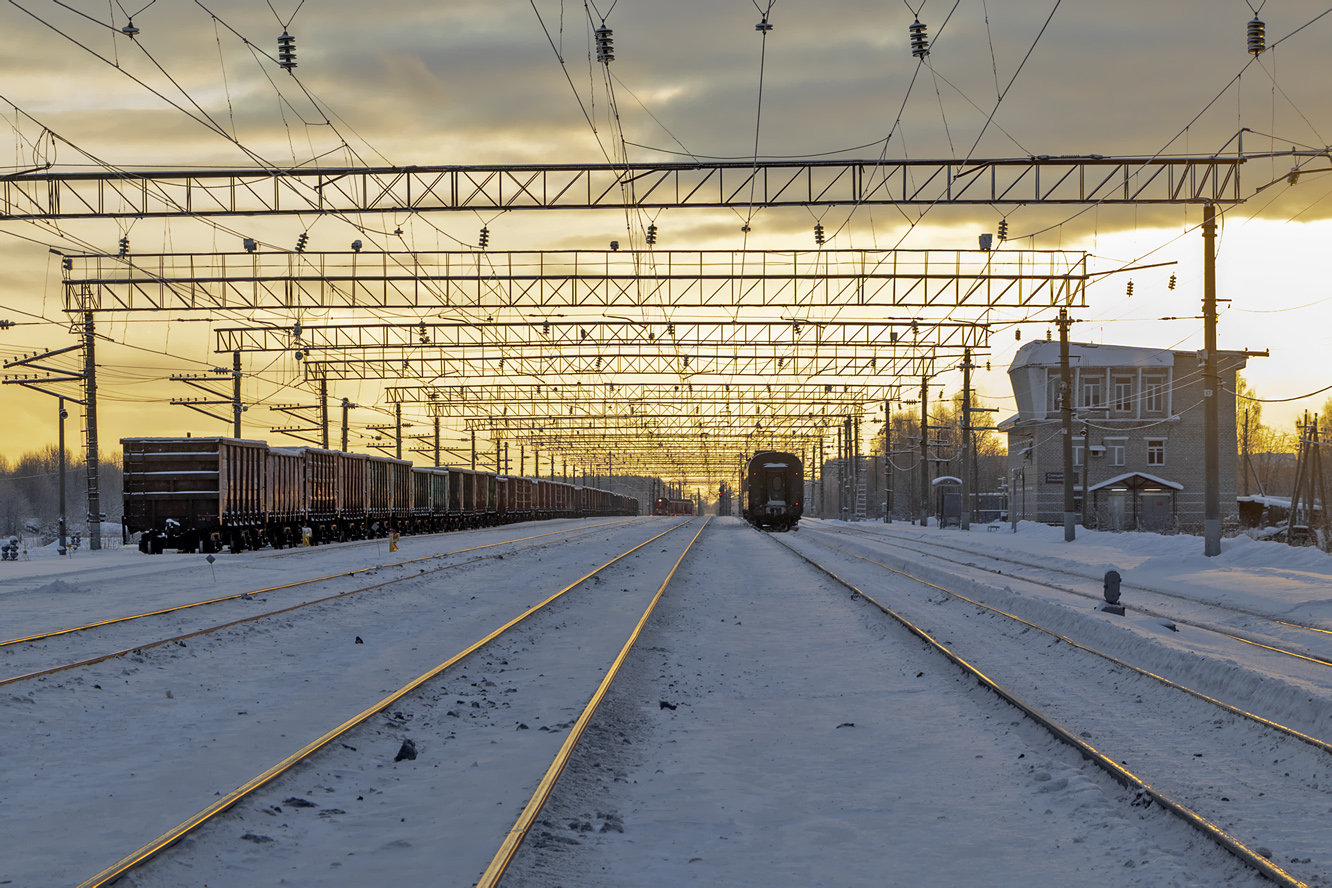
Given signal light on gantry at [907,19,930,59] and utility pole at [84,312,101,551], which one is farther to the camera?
utility pole at [84,312,101,551]

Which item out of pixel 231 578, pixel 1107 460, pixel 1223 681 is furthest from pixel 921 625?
pixel 1107 460

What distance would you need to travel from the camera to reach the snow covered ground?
5.60 meters

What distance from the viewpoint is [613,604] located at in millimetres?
18297

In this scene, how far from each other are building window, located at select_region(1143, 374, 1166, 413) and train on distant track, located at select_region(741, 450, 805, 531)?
22759 millimetres

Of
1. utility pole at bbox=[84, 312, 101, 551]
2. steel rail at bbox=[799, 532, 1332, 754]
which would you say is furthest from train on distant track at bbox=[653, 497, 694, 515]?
steel rail at bbox=[799, 532, 1332, 754]

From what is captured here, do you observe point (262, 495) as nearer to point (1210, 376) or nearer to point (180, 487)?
point (180, 487)

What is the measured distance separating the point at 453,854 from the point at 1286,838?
446 cm

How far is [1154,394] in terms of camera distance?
62.7m

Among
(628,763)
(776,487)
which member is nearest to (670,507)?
(776,487)

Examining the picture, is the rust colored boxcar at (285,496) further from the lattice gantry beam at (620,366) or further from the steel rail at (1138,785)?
the steel rail at (1138,785)

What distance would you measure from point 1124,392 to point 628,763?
203 feet

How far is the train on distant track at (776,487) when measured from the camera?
53938 millimetres

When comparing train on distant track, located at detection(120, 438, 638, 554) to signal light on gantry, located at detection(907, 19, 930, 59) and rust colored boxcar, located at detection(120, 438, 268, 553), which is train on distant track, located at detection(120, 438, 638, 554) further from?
signal light on gantry, located at detection(907, 19, 930, 59)

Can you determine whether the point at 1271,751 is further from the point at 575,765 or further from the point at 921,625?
the point at 921,625
